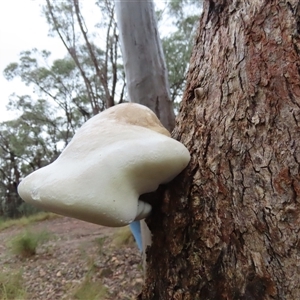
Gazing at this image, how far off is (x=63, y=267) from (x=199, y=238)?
2312 mm

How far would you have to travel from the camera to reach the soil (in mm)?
2076

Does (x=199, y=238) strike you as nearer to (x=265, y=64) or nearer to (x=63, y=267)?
(x=265, y=64)

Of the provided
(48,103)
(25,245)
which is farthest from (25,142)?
(25,245)

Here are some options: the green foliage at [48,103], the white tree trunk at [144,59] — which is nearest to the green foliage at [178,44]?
the green foliage at [48,103]

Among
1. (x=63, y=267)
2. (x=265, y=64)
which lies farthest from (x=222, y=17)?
(x=63, y=267)

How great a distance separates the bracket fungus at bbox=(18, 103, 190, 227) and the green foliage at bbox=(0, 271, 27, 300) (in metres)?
1.59

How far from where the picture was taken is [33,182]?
1.53 ft

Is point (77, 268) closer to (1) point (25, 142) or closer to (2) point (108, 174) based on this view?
(2) point (108, 174)

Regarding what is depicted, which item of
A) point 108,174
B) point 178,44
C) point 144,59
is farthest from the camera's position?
point 178,44

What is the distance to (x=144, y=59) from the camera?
67.1 inches

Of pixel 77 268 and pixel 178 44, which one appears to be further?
pixel 178 44

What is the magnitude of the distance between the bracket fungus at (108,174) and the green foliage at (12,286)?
1.59 metres

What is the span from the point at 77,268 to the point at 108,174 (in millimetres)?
2298

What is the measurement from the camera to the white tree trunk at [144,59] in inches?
66.1
